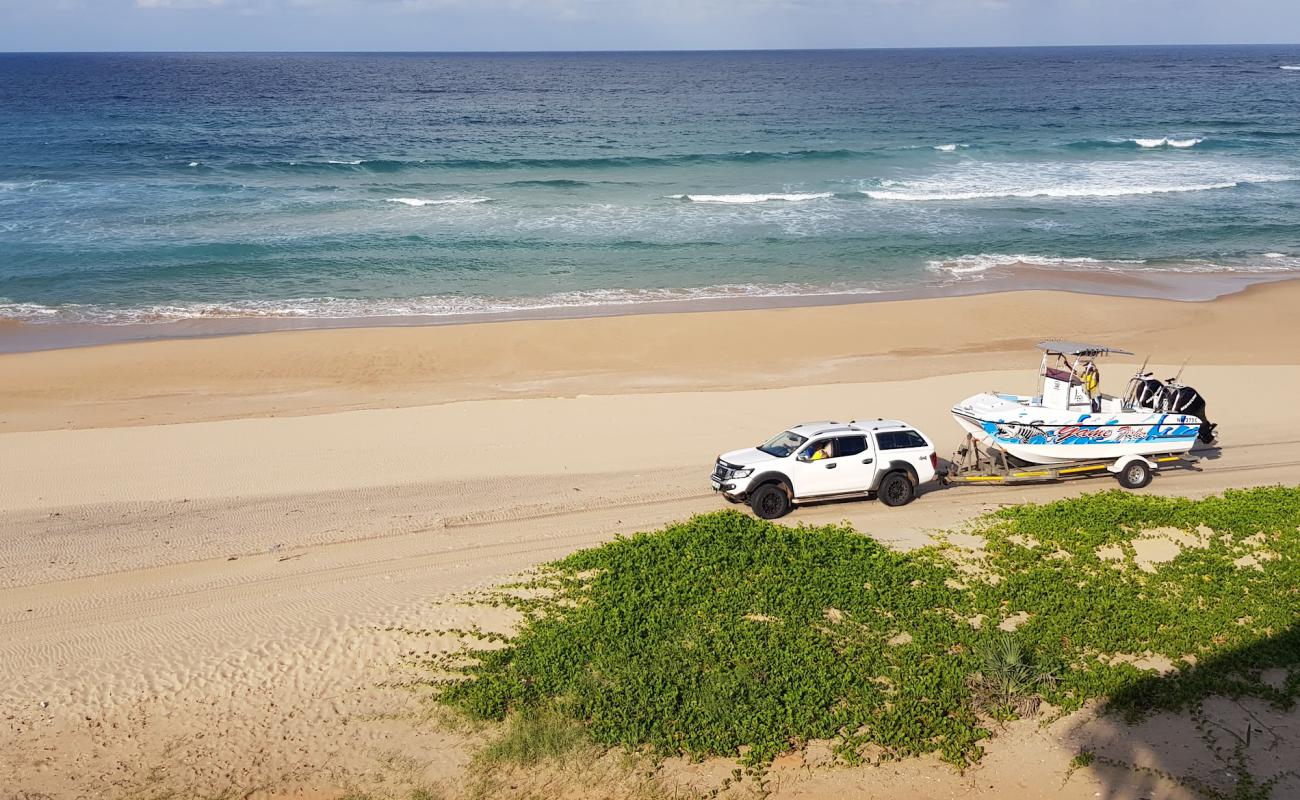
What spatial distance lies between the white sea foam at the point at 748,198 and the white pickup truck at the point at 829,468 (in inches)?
1357

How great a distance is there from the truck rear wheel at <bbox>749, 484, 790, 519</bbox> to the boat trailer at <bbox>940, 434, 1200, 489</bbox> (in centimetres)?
316

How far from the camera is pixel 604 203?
1994 inches

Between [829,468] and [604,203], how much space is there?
117ft

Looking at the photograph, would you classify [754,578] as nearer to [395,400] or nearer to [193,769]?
[193,769]

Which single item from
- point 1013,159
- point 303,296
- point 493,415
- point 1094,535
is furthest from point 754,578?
point 1013,159

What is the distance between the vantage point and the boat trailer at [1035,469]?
18.0 meters

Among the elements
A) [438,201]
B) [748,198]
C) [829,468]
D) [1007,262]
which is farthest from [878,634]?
[438,201]

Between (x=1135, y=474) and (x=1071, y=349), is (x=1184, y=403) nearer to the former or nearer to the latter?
(x=1135, y=474)

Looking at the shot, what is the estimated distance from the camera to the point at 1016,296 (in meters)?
34.7

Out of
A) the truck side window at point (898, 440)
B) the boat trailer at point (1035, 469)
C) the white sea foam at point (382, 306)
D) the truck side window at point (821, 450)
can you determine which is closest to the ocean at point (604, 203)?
the white sea foam at point (382, 306)

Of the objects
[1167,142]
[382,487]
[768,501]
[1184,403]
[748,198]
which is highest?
[1167,142]

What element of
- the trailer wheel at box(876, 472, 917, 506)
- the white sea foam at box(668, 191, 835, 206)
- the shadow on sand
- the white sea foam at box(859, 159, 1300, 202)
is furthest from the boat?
the white sea foam at box(859, 159, 1300, 202)

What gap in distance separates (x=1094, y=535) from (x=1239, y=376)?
12.5 meters

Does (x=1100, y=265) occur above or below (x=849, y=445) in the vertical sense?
above
